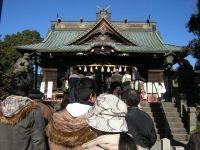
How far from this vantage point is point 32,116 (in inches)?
180

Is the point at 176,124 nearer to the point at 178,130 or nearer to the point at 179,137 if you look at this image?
the point at 178,130

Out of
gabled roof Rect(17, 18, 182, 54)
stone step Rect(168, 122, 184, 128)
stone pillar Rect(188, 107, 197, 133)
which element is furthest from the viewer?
gabled roof Rect(17, 18, 182, 54)

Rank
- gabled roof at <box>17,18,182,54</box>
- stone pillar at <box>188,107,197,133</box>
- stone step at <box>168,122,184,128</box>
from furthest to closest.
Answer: gabled roof at <box>17,18,182,54</box> → stone step at <box>168,122,184,128</box> → stone pillar at <box>188,107,197,133</box>

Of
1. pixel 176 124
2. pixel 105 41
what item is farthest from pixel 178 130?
pixel 105 41

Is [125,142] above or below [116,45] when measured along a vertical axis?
below

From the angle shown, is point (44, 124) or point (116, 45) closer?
point (44, 124)

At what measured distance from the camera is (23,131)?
14.8ft

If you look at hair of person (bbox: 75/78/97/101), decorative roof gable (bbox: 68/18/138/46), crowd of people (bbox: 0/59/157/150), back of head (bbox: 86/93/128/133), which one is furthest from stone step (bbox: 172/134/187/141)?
decorative roof gable (bbox: 68/18/138/46)

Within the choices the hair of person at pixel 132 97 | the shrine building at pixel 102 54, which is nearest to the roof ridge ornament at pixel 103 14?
the shrine building at pixel 102 54

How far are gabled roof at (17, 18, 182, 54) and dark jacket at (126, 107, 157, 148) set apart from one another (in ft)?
58.6

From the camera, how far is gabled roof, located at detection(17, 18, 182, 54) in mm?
23827

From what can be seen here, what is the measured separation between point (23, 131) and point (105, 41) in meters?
20.2

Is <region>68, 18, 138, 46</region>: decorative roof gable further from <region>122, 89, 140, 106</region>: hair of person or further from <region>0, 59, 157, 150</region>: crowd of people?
<region>0, 59, 157, 150</region>: crowd of people

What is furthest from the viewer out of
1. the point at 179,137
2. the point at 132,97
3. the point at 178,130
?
the point at 178,130
